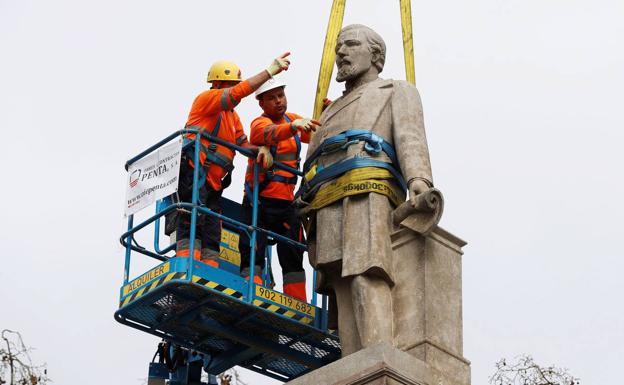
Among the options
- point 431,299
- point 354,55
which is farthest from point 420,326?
point 354,55

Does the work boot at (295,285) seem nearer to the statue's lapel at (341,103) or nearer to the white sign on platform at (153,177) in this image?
the white sign on platform at (153,177)

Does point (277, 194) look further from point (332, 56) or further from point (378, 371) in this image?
point (378, 371)

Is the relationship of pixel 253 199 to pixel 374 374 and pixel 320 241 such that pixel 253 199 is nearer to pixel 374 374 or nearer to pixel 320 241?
pixel 320 241

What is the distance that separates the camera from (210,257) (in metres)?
17.8

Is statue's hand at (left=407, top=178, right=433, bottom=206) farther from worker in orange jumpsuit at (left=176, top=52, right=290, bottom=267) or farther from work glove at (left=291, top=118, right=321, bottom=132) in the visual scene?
worker in orange jumpsuit at (left=176, top=52, right=290, bottom=267)

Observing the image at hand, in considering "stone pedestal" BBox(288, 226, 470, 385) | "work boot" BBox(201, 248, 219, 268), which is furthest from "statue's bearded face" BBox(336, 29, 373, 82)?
"work boot" BBox(201, 248, 219, 268)

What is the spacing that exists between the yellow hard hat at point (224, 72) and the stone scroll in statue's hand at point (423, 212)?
306 centimetres

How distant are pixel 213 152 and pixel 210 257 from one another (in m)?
1.14

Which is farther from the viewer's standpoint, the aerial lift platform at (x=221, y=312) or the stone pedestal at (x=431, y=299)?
the aerial lift platform at (x=221, y=312)

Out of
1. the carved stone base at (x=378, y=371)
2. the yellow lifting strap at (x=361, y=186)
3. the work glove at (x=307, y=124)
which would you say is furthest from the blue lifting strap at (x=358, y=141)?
the carved stone base at (x=378, y=371)

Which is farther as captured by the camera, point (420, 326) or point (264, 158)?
point (264, 158)

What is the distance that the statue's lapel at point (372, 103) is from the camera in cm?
1720

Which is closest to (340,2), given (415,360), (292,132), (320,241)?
(292,132)

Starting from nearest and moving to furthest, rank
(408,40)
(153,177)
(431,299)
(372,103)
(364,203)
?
(431,299), (364,203), (372,103), (153,177), (408,40)
